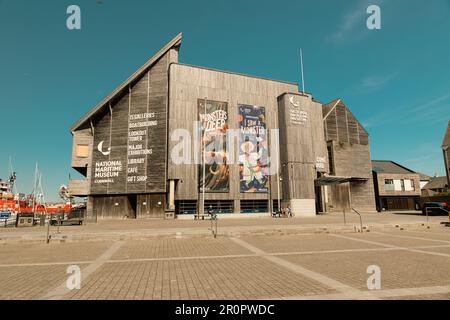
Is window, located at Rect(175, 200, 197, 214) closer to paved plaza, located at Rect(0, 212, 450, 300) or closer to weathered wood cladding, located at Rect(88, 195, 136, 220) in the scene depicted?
weathered wood cladding, located at Rect(88, 195, 136, 220)

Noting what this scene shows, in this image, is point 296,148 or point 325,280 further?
point 296,148

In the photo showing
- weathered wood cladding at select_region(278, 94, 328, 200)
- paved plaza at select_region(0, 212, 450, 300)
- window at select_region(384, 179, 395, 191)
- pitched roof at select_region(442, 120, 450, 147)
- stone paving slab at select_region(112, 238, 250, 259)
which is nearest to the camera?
paved plaza at select_region(0, 212, 450, 300)

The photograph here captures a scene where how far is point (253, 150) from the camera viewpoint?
39062 millimetres

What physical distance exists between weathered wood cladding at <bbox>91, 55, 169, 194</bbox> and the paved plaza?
74.2 feet

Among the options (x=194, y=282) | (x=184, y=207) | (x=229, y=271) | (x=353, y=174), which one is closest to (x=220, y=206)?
(x=184, y=207)

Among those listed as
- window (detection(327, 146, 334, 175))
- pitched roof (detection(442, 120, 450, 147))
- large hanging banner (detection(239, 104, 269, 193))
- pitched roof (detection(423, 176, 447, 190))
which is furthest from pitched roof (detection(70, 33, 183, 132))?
pitched roof (detection(423, 176, 447, 190))

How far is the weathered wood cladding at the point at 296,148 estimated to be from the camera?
37625mm

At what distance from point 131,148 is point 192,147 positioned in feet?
28.9

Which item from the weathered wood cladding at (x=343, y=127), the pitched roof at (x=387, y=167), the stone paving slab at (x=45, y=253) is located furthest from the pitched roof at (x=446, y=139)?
the stone paving slab at (x=45, y=253)

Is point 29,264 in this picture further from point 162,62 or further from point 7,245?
point 162,62

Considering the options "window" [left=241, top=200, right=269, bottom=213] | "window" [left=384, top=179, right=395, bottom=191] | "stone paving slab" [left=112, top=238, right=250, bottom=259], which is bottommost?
"stone paving slab" [left=112, top=238, right=250, bottom=259]

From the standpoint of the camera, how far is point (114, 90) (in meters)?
37.5

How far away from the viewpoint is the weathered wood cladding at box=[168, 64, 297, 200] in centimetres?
3566

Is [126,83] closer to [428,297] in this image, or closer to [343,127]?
[343,127]
